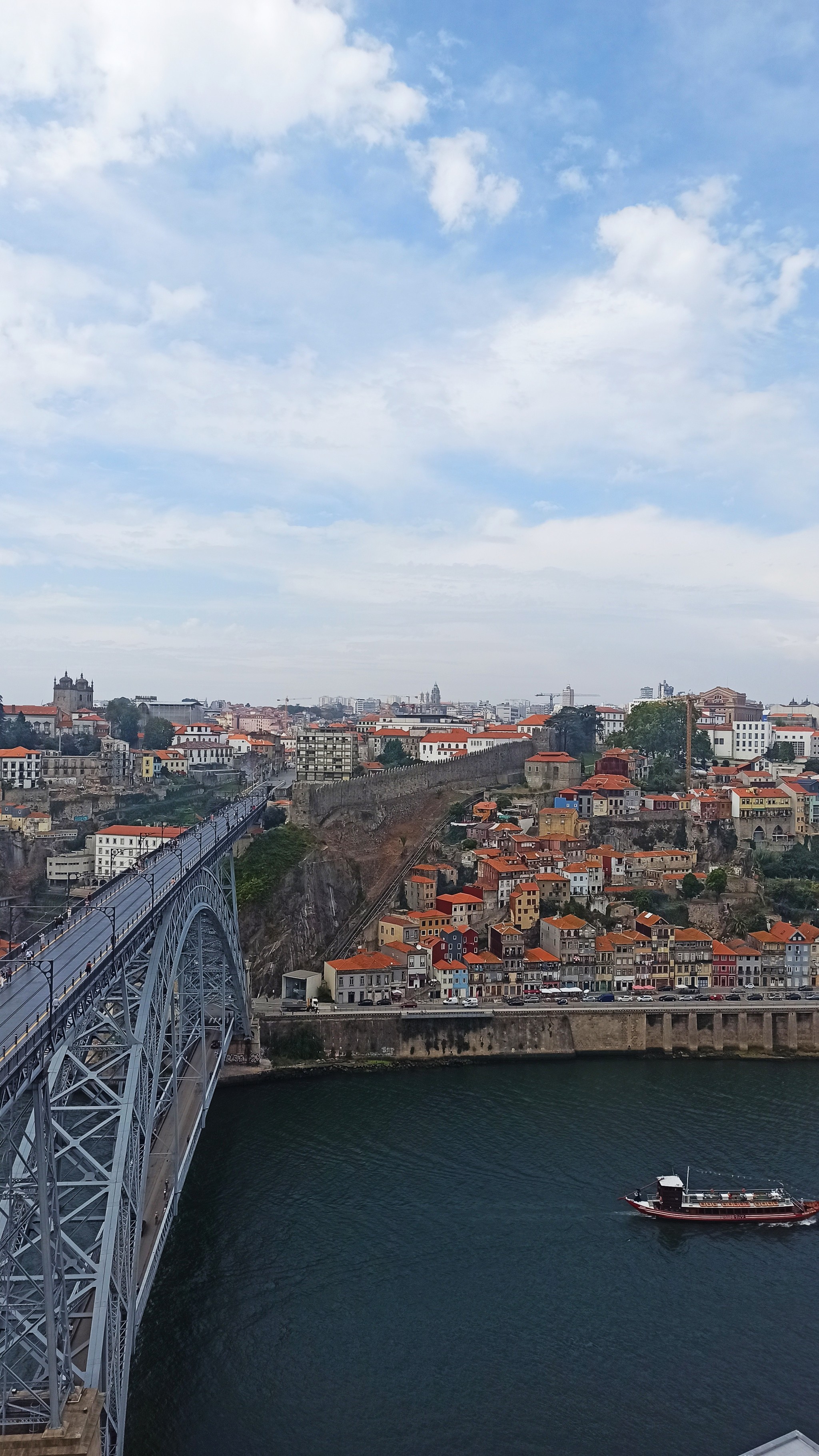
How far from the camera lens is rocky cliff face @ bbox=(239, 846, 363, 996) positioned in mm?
25969

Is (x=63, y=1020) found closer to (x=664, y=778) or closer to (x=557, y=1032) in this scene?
(x=557, y=1032)

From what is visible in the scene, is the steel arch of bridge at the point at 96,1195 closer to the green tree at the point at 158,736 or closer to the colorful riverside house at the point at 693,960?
the colorful riverside house at the point at 693,960

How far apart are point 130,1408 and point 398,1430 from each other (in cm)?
277

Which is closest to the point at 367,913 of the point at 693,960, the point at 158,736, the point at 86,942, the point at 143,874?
the point at 693,960

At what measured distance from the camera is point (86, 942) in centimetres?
1255

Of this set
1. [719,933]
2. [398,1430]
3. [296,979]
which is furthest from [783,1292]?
[719,933]

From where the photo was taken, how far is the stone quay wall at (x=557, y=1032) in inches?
904

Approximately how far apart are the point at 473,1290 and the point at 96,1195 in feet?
20.1

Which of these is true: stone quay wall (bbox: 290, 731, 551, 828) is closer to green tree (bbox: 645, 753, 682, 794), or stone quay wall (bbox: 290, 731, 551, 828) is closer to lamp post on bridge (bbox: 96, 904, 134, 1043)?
green tree (bbox: 645, 753, 682, 794)

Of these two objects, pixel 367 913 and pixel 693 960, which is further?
pixel 367 913

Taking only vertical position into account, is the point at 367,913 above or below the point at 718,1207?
above

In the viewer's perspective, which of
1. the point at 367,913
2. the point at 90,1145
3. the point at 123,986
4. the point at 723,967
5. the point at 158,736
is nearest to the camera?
the point at 123,986

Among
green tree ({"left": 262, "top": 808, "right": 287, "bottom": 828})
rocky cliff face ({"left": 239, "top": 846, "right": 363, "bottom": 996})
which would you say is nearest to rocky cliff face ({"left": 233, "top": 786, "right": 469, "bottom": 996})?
rocky cliff face ({"left": 239, "top": 846, "right": 363, "bottom": 996})

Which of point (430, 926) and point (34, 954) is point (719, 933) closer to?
point (430, 926)
